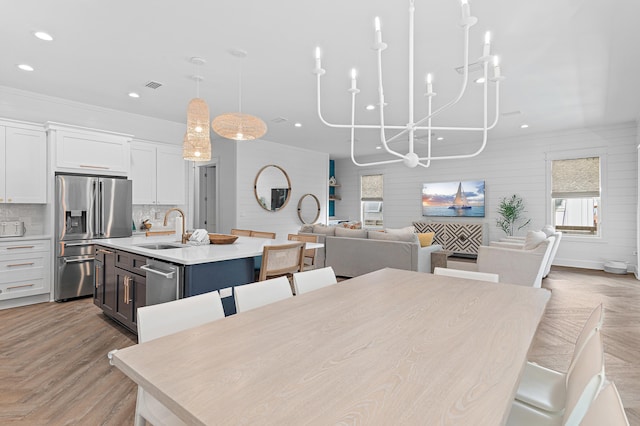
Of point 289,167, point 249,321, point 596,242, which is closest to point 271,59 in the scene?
point 249,321

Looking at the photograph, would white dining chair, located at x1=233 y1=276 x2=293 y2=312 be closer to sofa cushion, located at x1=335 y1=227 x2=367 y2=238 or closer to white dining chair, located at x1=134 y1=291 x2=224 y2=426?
white dining chair, located at x1=134 y1=291 x2=224 y2=426

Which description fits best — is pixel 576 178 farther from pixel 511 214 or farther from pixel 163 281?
pixel 163 281

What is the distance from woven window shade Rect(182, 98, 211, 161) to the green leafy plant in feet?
20.7

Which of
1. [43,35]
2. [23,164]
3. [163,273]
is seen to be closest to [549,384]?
[163,273]

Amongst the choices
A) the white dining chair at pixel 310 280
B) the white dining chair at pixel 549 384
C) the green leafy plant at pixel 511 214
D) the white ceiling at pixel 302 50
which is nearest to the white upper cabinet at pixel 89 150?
the white ceiling at pixel 302 50

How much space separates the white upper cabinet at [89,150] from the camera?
4.31 metres

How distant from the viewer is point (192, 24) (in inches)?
111

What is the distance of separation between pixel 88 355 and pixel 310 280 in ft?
6.86

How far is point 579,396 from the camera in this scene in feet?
2.92

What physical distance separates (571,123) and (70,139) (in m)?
8.06

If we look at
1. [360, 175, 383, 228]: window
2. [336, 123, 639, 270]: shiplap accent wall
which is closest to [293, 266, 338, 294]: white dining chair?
[336, 123, 639, 270]: shiplap accent wall

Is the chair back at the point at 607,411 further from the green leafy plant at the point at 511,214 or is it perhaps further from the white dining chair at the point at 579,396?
the green leafy plant at the point at 511,214

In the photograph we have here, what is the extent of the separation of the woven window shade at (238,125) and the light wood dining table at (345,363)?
2.27 m

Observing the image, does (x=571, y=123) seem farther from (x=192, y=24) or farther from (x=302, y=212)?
(x=192, y=24)
